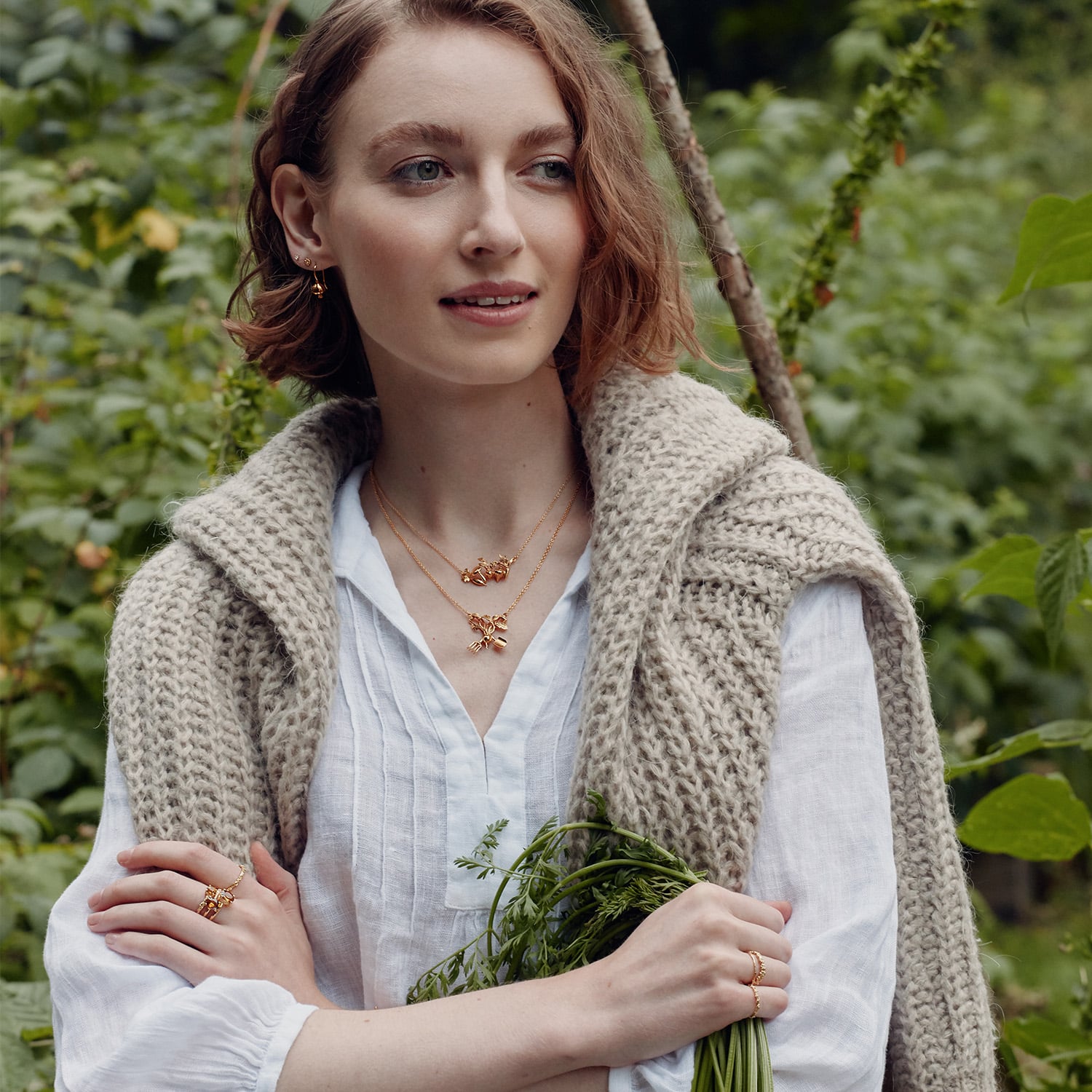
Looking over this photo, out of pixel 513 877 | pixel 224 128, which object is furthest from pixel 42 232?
pixel 513 877

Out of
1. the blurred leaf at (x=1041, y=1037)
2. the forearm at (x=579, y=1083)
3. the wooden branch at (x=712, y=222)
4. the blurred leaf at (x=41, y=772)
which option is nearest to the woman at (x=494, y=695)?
the forearm at (x=579, y=1083)

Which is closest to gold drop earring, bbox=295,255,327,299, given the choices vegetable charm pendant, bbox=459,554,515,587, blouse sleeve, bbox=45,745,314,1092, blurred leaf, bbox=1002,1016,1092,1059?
vegetable charm pendant, bbox=459,554,515,587

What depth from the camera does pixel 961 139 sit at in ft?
13.6

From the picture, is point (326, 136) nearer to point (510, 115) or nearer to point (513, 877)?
point (510, 115)

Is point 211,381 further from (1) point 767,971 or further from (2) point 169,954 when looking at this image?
(1) point 767,971

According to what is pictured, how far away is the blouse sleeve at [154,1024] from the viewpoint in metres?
1.26

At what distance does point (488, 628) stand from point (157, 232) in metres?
1.61

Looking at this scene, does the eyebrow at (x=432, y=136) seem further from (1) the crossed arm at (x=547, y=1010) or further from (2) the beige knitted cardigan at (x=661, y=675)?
(1) the crossed arm at (x=547, y=1010)

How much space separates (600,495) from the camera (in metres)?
1.51

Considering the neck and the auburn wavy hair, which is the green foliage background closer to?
the auburn wavy hair

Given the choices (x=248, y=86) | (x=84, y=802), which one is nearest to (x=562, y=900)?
(x=84, y=802)

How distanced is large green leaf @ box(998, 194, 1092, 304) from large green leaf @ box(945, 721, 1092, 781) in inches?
20.9

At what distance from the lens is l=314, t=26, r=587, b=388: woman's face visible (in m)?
1.40

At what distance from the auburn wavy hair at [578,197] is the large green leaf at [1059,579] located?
19.6 inches
